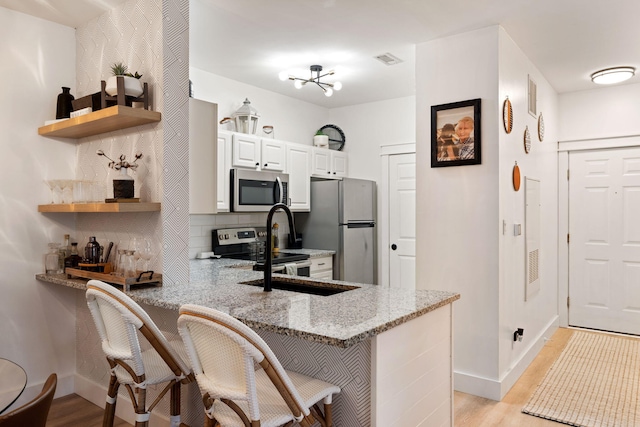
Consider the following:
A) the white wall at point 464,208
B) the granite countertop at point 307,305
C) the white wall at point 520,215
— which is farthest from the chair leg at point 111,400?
the white wall at point 520,215

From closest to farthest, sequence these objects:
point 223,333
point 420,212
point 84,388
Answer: point 223,333 < point 84,388 < point 420,212

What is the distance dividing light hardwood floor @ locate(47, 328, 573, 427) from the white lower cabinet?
6.08 ft

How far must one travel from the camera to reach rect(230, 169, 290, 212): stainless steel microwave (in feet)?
13.4

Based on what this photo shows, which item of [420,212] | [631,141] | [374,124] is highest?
[374,124]

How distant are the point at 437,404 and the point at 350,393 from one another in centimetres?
60

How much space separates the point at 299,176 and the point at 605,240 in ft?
11.3

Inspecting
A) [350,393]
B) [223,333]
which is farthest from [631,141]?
[223,333]

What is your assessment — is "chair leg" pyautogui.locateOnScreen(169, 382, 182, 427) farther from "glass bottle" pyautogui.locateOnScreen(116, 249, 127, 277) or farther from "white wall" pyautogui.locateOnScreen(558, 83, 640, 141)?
"white wall" pyautogui.locateOnScreen(558, 83, 640, 141)

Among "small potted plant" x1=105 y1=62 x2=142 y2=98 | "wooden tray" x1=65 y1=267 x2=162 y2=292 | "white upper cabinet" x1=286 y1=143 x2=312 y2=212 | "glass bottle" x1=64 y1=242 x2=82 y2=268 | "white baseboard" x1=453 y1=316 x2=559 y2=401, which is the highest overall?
"small potted plant" x1=105 y1=62 x2=142 y2=98

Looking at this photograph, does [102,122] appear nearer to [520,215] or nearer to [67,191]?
[67,191]

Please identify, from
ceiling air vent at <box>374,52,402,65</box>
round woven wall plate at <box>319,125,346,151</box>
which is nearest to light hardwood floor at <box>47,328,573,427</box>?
ceiling air vent at <box>374,52,402,65</box>

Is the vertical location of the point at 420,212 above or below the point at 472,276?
above

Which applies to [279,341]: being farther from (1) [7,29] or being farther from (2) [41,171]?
(1) [7,29]

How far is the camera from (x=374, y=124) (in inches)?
216
